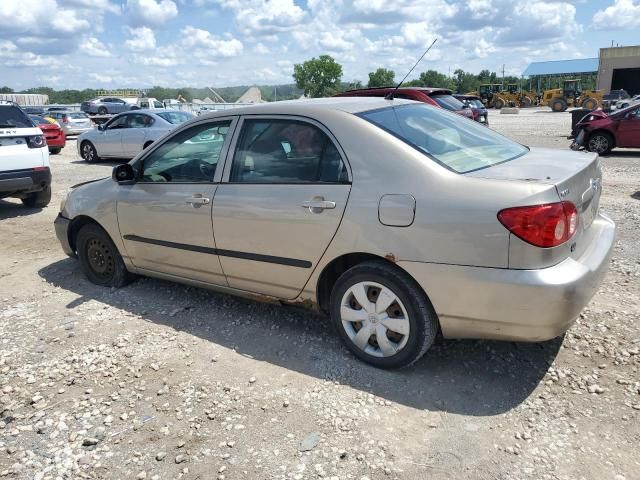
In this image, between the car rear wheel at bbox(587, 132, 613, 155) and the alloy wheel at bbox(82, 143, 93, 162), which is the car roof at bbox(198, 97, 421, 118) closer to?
the car rear wheel at bbox(587, 132, 613, 155)

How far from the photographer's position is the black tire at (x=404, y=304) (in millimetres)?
3145

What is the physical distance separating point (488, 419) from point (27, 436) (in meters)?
2.51

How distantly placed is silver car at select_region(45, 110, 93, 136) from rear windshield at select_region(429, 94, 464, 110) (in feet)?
56.0

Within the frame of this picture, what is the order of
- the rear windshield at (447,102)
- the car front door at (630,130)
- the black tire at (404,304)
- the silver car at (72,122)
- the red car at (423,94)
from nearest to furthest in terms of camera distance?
the black tire at (404,304) → the red car at (423,94) → the rear windshield at (447,102) → the car front door at (630,130) → the silver car at (72,122)

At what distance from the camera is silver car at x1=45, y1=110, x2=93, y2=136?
23906 mm

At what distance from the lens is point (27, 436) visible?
2.96 metres

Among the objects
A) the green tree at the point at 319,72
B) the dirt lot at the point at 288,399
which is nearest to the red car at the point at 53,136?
the dirt lot at the point at 288,399

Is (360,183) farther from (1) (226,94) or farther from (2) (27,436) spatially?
(1) (226,94)

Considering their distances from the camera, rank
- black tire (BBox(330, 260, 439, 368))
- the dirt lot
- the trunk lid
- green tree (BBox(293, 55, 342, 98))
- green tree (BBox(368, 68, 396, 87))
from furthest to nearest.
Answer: green tree (BBox(293, 55, 342, 98)) → green tree (BBox(368, 68, 396, 87)) → black tire (BBox(330, 260, 439, 368)) → the trunk lid → the dirt lot

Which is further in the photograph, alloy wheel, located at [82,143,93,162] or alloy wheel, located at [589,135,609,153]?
alloy wheel, located at [82,143,93,162]

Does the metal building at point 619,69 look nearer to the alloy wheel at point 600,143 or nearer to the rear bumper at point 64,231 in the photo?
the alloy wheel at point 600,143

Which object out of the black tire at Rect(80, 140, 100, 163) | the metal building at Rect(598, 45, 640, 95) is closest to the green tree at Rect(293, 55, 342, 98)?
the metal building at Rect(598, 45, 640, 95)

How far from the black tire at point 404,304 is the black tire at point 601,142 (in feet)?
41.3

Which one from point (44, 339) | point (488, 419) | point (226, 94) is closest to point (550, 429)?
point (488, 419)
